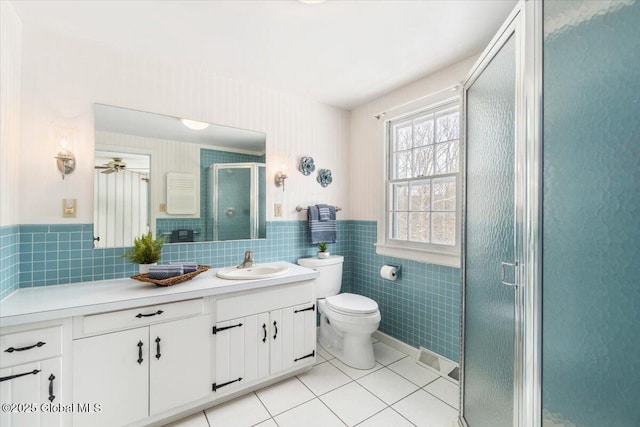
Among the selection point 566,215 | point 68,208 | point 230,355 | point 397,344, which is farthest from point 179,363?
point 566,215

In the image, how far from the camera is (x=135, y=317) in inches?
57.2

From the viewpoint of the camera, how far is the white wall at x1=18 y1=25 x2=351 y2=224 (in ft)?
5.30

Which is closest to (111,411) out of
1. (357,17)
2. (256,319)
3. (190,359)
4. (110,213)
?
(190,359)

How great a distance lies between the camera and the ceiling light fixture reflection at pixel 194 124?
82.3 inches

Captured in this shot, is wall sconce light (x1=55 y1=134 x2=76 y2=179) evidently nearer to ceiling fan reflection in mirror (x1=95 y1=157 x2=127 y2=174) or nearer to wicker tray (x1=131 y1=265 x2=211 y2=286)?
ceiling fan reflection in mirror (x1=95 y1=157 x2=127 y2=174)

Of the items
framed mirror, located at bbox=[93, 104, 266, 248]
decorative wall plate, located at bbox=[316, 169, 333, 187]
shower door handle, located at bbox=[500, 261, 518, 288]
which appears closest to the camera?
shower door handle, located at bbox=[500, 261, 518, 288]

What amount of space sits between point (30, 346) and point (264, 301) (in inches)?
44.8

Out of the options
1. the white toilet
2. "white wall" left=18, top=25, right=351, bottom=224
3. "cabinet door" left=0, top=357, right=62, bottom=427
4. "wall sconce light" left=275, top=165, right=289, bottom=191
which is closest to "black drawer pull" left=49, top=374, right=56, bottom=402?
"cabinet door" left=0, top=357, right=62, bottom=427

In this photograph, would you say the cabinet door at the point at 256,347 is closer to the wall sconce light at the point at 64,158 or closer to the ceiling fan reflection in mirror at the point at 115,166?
the ceiling fan reflection in mirror at the point at 115,166

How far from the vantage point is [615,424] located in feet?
1.95

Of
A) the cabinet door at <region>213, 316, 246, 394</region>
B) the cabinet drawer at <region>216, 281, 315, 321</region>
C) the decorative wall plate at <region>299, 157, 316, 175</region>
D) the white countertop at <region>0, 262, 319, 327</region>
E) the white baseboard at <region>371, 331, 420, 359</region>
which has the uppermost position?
the decorative wall plate at <region>299, 157, 316, 175</region>

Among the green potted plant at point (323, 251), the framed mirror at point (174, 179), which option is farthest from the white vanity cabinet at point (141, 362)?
the green potted plant at point (323, 251)

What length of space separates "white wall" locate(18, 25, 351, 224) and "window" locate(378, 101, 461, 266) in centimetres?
97

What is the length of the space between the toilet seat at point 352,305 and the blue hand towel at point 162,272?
121 centimetres
